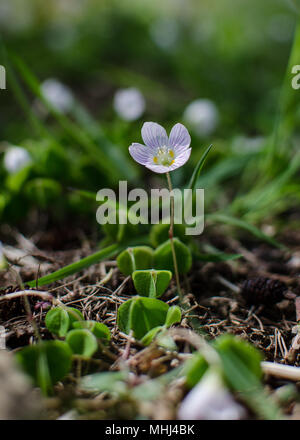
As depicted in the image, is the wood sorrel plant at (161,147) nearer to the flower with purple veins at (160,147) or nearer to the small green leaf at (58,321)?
the flower with purple veins at (160,147)

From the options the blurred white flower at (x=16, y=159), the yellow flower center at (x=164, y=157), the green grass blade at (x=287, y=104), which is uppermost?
the green grass blade at (x=287, y=104)

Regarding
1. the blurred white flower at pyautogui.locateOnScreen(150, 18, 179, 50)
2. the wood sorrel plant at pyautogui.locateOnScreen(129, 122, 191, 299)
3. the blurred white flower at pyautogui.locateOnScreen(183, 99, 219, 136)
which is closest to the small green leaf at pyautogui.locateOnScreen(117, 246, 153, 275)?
the wood sorrel plant at pyautogui.locateOnScreen(129, 122, 191, 299)

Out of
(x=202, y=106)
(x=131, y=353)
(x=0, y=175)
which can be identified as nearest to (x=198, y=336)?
(x=131, y=353)

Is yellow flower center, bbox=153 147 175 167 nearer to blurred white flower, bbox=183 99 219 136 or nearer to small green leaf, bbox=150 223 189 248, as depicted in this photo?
small green leaf, bbox=150 223 189 248

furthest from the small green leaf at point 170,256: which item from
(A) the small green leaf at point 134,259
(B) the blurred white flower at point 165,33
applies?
(B) the blurred white flower at point 165,33

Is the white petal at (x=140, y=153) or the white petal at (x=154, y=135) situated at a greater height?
the white petal at (x=154, y=135)

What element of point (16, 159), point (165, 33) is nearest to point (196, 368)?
point (16, 159)
